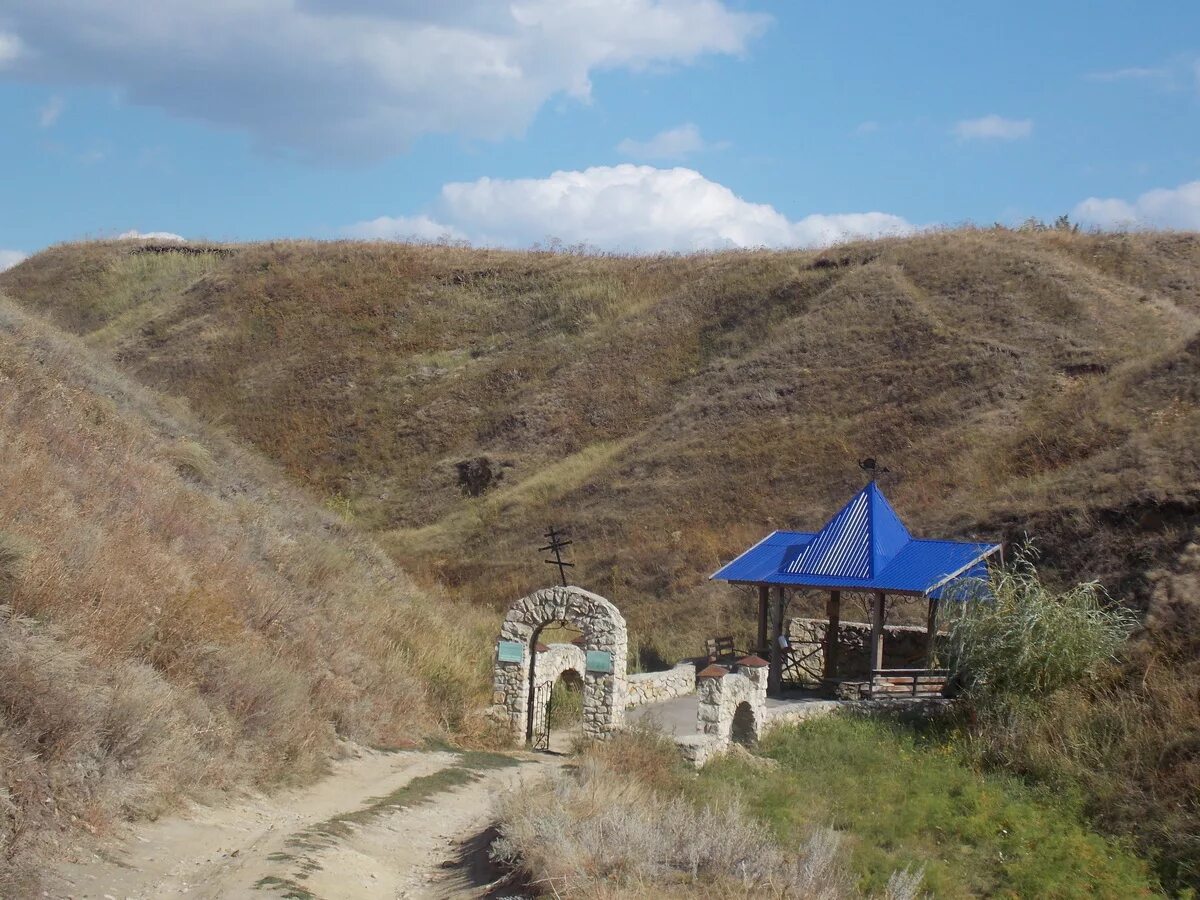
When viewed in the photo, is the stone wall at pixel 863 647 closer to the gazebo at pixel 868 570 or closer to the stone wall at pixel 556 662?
the gazebo at pixel 868 570

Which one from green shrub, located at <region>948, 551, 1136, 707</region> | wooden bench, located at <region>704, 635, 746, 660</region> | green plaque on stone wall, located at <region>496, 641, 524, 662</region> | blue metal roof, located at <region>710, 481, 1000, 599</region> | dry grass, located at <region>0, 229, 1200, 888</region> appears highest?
dry grass, located at <region>0, 229, 1200, 888</region>

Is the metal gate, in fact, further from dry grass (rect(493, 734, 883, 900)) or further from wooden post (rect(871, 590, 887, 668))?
wooden post (rect(871, 590, 887, 668))

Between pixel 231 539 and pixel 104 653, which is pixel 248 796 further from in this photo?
pixel 231 539

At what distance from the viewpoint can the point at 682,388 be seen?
43594 mm

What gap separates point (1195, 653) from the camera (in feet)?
54.5

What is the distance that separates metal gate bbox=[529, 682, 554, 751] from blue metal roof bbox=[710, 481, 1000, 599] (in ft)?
19.6

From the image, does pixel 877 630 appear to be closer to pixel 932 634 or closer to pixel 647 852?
pixel 932 634

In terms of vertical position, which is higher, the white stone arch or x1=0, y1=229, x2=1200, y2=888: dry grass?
x1=0, y1=229, x2=1200, y2=888: dry grass

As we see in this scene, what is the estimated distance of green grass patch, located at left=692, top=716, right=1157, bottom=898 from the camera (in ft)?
39.9

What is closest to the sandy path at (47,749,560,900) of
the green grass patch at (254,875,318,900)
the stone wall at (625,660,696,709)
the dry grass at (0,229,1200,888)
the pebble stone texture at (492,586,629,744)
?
the green grass patch at (254,875,318,900)

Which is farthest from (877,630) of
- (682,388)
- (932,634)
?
(682,388)

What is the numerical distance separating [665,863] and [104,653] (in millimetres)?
5372

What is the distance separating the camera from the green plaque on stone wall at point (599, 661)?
1627 centimetres

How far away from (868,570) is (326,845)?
13545 millimetres
